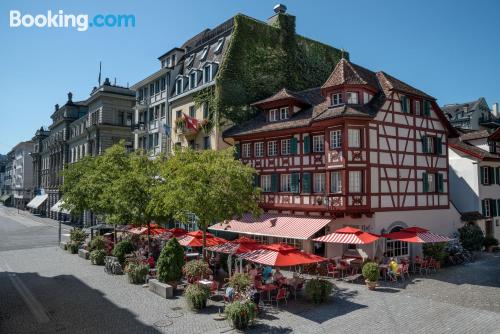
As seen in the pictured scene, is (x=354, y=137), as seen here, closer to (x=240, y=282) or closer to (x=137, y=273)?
(x=240, y=282)

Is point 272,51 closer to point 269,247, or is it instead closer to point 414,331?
point 269,247

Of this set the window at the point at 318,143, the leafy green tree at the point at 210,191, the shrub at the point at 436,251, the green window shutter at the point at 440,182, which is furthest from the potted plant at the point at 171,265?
the green window shutter at the point at 440,182

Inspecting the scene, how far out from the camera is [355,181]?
942 inches

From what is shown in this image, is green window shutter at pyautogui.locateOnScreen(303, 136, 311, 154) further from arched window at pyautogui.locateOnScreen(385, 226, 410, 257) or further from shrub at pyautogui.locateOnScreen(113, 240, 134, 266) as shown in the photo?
shrub at pyautogui.locateOnScreen(113, 240, 134, 266)

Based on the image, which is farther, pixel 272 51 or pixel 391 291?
pixel 272 51

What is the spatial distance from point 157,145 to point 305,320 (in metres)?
30.7

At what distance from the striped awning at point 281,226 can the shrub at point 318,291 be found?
17.4 feet

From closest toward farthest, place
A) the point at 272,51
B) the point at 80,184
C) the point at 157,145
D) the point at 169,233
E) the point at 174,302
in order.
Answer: the point at 174,302
the point at 169,233
the point at 80,184
the point at 272,51
the point at 157,145

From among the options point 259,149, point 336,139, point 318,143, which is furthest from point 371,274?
point 259,149

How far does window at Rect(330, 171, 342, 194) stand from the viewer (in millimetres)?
24094

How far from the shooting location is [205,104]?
110 ft

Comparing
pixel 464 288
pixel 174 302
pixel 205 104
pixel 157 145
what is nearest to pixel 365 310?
pixel 464 288

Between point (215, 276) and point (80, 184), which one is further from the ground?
point (80, 184)

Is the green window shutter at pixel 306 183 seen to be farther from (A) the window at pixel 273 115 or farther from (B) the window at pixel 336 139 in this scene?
(A) the window at pixel 273 115
